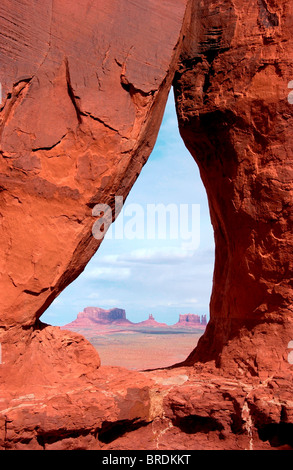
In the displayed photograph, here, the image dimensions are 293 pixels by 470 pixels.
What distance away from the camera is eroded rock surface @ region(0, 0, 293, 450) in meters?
3.61

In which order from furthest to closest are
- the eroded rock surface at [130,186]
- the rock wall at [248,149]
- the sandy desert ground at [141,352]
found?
the sandy desert ground at [141,352] < the rock wall at [248,149] < the eroded rock surface at [130,186]

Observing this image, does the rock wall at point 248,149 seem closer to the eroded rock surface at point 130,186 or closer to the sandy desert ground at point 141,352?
the eroded rock surface at point 130,186

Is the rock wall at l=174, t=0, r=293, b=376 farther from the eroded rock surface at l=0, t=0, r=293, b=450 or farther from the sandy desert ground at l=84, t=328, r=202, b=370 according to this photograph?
the sandy desert ground at l=84, t=328, r=202, b=370

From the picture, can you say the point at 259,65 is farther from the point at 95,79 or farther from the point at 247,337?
the point at 247,337

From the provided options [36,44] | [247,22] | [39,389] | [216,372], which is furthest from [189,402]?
[247,22]

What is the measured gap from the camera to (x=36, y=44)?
368 cm

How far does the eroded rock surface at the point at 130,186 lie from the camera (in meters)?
3.61

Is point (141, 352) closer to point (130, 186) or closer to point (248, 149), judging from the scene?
point (130, 186)

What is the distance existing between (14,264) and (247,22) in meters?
2.95

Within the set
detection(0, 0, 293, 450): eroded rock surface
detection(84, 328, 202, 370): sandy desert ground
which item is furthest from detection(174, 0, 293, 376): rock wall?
detection(84, 328, 202, 370): sandy desert ground

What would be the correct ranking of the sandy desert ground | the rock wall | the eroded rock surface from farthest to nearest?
the sandy desert ground → the rock wall → the eroded rock surface

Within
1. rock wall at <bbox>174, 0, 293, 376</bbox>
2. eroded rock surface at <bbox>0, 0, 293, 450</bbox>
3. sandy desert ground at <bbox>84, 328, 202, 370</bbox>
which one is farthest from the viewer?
sandy desert ground at <bbox>84, 328, 202, 370</bbox>

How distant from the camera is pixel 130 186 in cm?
426

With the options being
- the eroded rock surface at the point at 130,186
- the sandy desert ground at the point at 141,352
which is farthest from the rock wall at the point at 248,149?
the sandy desert ground at the point at 141,352
